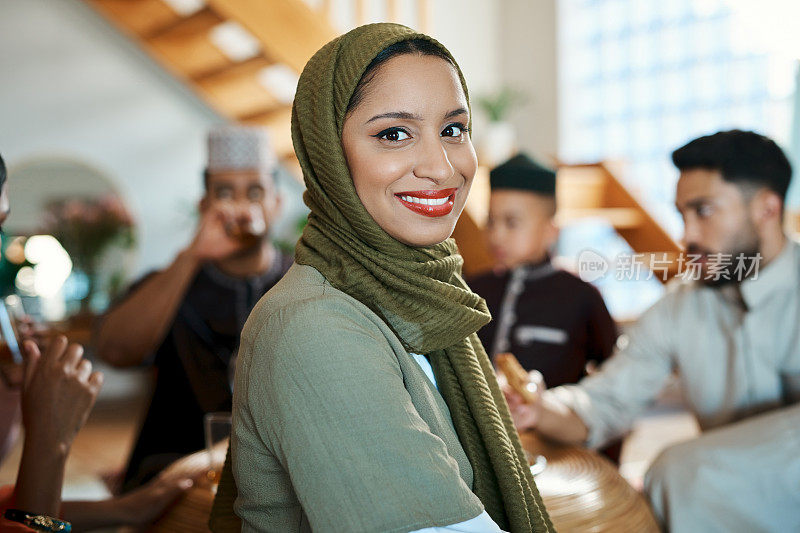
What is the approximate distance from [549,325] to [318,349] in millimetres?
1563

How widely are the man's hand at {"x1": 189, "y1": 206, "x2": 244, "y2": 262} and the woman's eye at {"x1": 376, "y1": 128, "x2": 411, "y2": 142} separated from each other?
1189 mm

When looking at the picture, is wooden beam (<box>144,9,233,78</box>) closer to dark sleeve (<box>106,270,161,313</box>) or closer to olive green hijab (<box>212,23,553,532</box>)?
dark sleeve (<box>106,270,161,313</box>)

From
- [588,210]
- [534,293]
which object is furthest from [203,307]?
[588,210]

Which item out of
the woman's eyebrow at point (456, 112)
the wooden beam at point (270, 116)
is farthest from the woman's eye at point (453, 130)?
the wooden beam at point (270, 116)

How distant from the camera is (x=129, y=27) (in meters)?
4.10

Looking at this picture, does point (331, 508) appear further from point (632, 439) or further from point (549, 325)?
point (632, 439)

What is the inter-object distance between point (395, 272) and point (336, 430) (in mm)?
198

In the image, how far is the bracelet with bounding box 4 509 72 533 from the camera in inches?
37.5

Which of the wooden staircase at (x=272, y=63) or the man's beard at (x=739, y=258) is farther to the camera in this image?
the wooden staircase at (x=272, y=63)

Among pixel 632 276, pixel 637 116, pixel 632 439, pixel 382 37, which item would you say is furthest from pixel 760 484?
pixel 637 116

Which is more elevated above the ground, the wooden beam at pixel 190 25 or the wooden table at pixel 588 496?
the wooden beam at pixel 190 25

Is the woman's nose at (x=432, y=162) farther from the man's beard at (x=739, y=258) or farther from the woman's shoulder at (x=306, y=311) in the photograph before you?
the man's beard at (x=739, y=258)

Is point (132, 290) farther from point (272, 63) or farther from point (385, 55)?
point (272, 63)

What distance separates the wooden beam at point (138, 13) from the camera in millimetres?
3867
